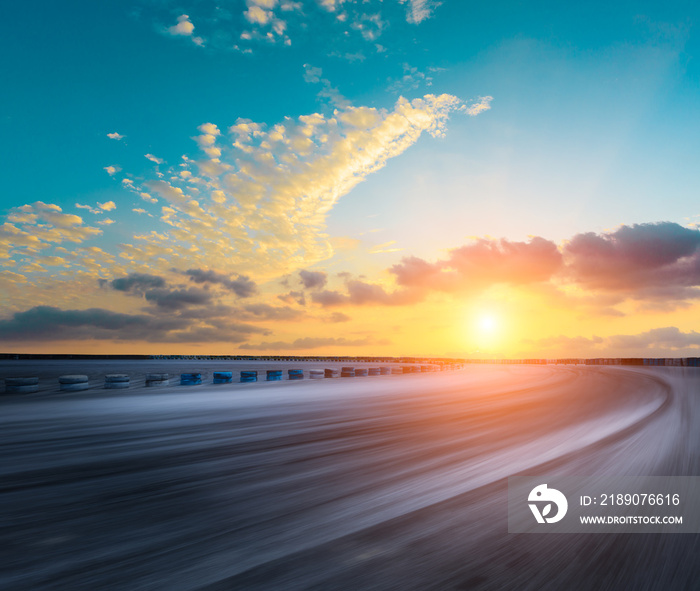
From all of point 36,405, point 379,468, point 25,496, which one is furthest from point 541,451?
point 36,405

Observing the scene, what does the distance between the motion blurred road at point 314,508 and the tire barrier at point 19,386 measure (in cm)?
1255

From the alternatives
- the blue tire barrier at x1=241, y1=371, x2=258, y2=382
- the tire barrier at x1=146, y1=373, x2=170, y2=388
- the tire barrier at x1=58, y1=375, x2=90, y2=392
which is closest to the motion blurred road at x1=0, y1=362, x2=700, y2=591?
the tire barrier at x1=58, y1=375, x2=90, y2=392

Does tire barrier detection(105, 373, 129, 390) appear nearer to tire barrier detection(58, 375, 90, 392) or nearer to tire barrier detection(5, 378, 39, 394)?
tire barrier detection(58, 375, 90, 392)

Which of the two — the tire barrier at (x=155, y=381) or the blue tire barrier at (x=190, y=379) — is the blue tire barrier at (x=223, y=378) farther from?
the tire barrier at (x=155, y=381)

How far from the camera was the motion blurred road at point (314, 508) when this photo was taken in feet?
8.80

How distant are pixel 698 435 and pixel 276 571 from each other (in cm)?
849

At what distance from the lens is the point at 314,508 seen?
3.81 metres

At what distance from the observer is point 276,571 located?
2.65 m
